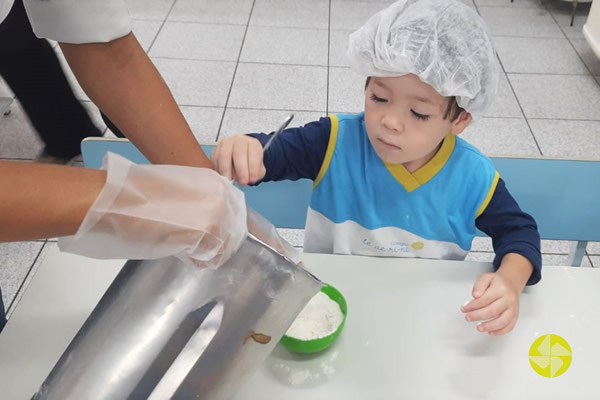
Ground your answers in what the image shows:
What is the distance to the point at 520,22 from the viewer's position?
121 inches

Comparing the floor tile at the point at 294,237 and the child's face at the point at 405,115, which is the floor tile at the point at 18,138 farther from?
the child's face at the point at 405,115

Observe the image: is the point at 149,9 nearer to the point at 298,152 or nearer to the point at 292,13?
the point at 292,13

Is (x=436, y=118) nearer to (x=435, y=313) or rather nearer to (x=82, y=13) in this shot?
(x=435, y=313)

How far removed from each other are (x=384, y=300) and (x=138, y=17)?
268 centimetres

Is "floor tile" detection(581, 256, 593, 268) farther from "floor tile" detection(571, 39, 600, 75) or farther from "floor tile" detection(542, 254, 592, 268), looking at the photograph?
"floor tile" detection(571, 39, 600, 75)

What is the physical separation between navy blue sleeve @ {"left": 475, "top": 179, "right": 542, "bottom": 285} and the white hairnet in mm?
203

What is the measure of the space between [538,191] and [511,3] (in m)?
2.65

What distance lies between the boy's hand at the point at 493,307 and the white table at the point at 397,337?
0.10 feet

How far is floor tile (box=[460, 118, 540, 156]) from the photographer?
2.14 m

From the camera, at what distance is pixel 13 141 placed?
2148mm

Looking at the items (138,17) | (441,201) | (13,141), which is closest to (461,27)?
(441,201)

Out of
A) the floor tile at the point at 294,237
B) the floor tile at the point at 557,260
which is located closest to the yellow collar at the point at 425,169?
the floor tile at the point at 294,237

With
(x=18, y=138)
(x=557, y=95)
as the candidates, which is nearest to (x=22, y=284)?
(x=18, y=138)

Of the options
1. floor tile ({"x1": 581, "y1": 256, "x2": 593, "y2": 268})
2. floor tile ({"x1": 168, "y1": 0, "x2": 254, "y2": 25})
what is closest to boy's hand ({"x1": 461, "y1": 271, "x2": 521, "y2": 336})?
floor tile ({"x1": 581, "y1": 256, "x2": 593, "y2": 268})
